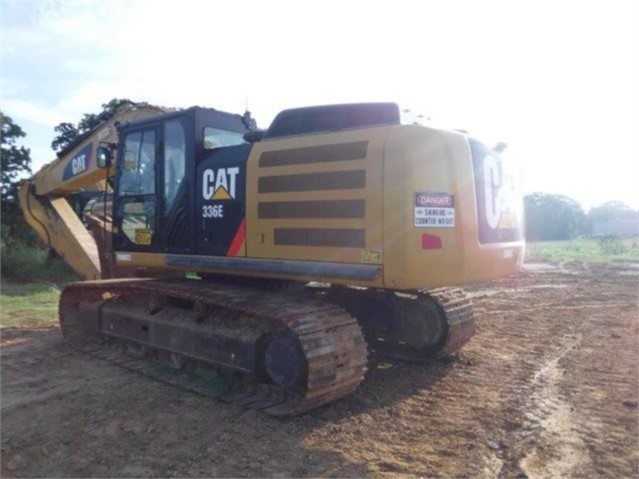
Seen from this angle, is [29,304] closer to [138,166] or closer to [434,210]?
[138,166]

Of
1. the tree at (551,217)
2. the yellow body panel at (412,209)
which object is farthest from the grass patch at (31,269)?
the tree at (551,217)

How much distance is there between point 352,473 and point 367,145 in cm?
246

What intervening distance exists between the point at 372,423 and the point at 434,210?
1.76 meters

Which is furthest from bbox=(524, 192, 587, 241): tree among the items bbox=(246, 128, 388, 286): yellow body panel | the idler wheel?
the idler wheel

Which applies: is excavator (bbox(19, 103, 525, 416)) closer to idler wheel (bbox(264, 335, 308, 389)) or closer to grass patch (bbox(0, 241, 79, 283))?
idler wheel (bbox(264, 335, 308, 389))

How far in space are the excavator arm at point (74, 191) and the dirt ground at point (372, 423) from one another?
221 centimetres

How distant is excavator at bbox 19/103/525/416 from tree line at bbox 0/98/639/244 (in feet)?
9.79

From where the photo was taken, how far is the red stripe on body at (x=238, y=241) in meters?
5.31

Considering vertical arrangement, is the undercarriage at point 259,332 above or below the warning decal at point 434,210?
below

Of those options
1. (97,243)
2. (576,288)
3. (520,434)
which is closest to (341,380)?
(520,434)

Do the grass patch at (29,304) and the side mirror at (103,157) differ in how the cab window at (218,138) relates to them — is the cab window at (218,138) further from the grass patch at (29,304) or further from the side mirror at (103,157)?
the grass patch at (29,304)

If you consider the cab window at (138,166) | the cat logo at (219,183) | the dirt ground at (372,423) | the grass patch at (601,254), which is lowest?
the dirt ground at (372,423)

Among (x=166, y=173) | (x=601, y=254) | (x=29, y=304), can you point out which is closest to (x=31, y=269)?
(x=29, y=304)

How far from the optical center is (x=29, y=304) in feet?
33.4
